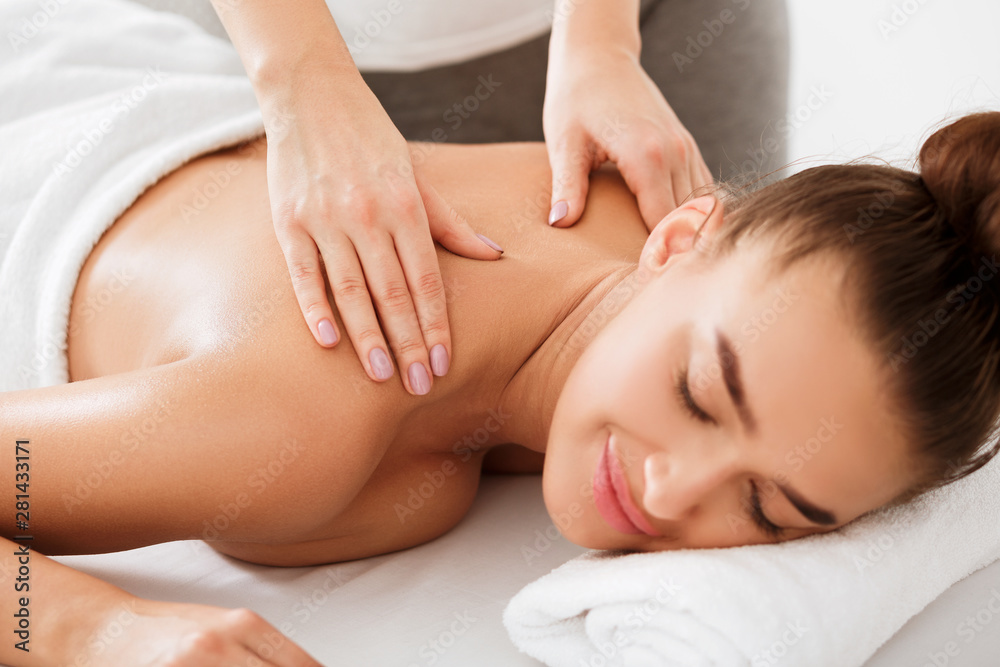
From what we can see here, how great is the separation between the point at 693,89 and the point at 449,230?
1030mm

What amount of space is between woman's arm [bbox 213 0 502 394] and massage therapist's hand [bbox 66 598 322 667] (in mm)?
284

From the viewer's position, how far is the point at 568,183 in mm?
1178

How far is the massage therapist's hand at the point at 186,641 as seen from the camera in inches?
27.9

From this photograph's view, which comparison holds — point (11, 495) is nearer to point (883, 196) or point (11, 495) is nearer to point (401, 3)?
point (883, 196)

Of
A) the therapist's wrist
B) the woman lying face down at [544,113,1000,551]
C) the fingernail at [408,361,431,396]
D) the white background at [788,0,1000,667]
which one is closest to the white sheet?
the woman lying face down at [544,113,1000,551]

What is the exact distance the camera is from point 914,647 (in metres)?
0.84

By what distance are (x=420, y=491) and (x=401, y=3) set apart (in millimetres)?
987

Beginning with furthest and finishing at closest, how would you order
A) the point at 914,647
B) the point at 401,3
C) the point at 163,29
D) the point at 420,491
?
the point at 401,3 → the point at 163,29 → the point at 420,491 → the point at 914,647

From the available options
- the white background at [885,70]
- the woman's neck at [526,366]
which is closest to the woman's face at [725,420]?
the woman's neck at [526,366]

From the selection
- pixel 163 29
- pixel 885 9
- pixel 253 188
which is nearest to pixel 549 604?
pixel 253 188

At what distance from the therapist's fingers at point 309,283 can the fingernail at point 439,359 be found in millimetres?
107

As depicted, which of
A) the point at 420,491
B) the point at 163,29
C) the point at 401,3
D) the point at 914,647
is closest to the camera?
the point at 914,647

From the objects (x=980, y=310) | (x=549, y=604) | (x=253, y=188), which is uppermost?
(x=980, y=310)

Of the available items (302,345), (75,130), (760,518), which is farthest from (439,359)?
(75,130)
